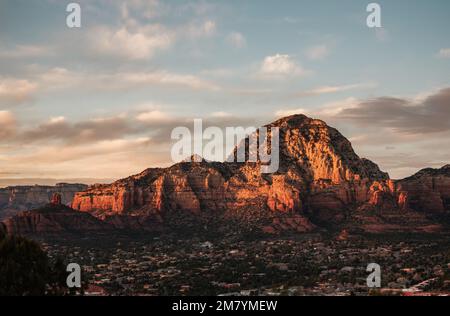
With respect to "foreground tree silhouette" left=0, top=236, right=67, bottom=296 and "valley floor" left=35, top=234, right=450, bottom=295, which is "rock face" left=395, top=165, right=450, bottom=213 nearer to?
"valley floor" left=35, top=234, right=450, bottom=295

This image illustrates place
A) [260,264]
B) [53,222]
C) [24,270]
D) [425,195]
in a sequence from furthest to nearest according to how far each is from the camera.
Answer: [425,195], [53,222], [260,264], [24,270]

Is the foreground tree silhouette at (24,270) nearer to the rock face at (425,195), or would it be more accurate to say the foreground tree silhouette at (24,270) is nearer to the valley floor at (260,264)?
the valley floor at (260,264)

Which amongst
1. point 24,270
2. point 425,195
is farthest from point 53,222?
point 24,270

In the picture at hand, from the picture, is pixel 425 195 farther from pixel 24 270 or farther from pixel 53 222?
pixel 24 270

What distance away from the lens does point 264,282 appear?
107375 mm
